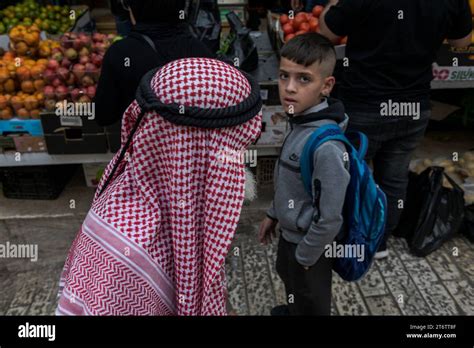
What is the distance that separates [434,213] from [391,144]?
816 millimetres

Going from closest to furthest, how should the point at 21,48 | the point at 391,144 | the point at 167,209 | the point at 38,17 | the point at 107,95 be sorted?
the point at 167,209 < the point at 107,95 < the point at 391,144 < the point at 21,48 < the point at 38,17

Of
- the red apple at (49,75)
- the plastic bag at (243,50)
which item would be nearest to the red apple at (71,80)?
the red apple at (49,75)

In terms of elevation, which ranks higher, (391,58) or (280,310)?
(391,58)

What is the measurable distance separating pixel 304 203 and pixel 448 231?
184 centimetres

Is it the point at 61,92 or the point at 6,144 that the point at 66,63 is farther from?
the point at 6,144

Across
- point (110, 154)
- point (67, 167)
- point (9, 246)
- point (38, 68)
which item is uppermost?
point (38, 68)

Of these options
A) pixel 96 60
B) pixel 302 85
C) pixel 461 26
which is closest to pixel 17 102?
pixel 96 60

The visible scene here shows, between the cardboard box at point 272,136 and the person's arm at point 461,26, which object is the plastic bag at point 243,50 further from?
the person's arm at point 461,26

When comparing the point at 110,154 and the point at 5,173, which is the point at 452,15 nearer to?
the point at 110,154

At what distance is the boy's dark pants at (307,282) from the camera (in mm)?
2027

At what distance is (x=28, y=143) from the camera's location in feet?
11.0

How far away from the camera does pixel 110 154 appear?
11.0 ft
